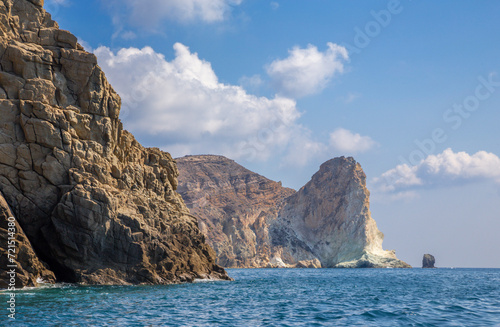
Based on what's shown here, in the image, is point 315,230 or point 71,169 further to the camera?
point 315,230

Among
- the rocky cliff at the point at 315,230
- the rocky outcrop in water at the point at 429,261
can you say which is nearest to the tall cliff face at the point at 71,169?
the rocky cliff at the point at 315,230

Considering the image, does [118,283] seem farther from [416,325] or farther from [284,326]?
[416,325]

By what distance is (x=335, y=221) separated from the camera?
171 metres

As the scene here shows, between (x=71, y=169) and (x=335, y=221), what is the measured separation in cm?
13789

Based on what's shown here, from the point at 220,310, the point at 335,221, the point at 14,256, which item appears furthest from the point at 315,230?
the point at 220,310

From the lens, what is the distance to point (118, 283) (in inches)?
1670

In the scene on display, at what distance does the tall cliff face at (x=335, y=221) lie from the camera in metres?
158

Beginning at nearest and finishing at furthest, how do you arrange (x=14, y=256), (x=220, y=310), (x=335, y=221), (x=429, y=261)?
(x=220, y=310) < (x=14, y=256) < (x=335, y=221) < (x=429, y=261)

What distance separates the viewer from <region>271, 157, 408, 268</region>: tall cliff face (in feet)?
519

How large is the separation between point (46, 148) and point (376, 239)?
137 m

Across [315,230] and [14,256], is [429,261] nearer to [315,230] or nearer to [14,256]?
[315,230]

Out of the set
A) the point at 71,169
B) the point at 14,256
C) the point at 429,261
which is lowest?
the point at 14,256

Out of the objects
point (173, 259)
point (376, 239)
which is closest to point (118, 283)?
point (173, 259)

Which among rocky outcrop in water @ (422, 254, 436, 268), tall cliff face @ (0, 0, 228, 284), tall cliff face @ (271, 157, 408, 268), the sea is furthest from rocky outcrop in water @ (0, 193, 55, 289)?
rocky outcrop in water @ (422, 254, 436, 268)
